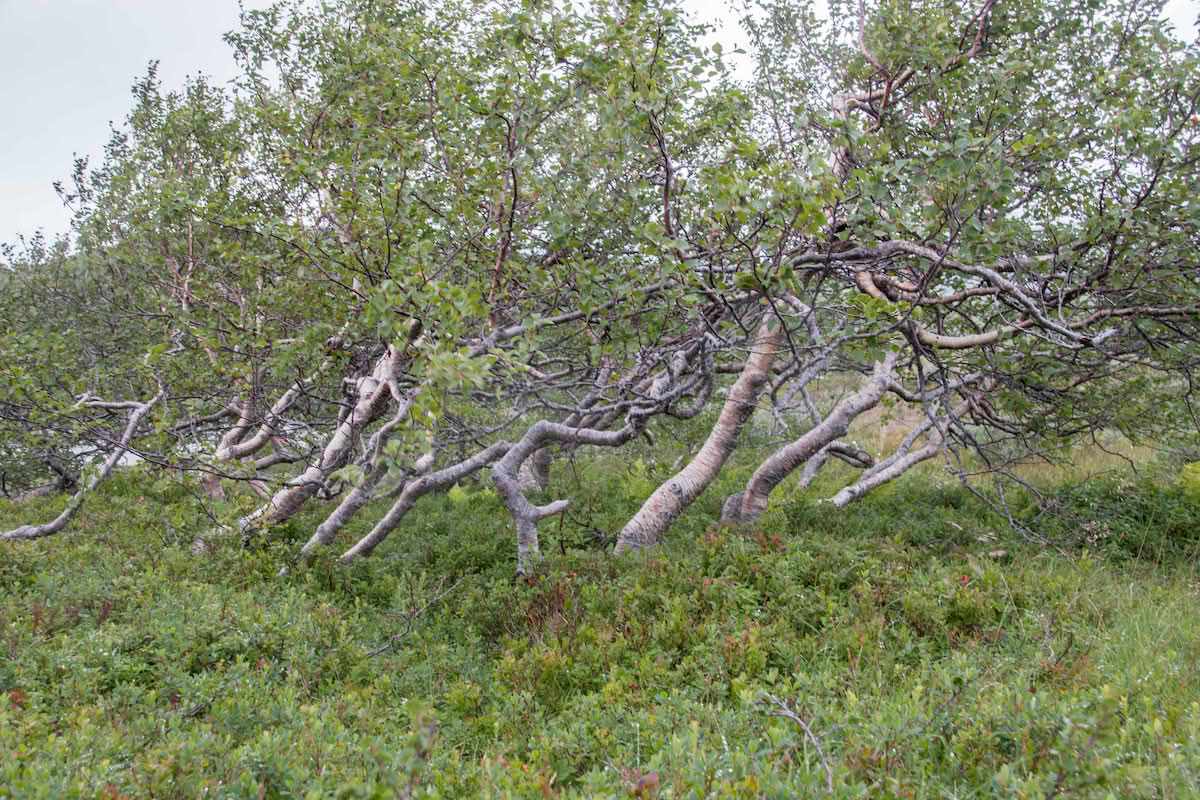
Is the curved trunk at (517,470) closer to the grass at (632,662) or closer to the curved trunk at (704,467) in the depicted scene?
the grass at (632,662)

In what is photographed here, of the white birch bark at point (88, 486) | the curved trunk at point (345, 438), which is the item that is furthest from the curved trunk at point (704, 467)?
the white birch bark at point (88, 486)

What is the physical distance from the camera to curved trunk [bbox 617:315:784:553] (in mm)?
8680

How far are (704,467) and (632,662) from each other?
3.37 m

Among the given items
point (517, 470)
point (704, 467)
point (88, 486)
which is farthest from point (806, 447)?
point (88, 486)

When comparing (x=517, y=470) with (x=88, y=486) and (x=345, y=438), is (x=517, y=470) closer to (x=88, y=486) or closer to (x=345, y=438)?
(x=345, y=438)

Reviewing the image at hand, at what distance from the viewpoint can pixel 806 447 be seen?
342 inches

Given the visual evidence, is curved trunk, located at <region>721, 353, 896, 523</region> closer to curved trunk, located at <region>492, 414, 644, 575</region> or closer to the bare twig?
curved trunk, located at <region>492, 414, 644, 575</region>

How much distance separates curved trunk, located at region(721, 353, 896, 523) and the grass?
1.24ft

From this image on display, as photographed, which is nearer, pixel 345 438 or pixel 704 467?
pixel 704 467

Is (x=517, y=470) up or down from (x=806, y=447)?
up

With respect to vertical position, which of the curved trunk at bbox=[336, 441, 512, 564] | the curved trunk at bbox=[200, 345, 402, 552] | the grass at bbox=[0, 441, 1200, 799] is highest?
the curved trunk at bbox=[200, 345, 402, 552]

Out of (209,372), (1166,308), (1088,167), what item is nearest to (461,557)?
(209,372)

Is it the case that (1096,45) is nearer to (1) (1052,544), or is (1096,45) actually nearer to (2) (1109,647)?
→ (1) (1052,544)

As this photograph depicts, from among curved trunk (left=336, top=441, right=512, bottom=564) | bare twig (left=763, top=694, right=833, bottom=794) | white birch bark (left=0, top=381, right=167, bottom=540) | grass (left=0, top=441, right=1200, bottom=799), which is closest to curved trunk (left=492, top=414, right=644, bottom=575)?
curved trunk (left=336, top=441, right=512, bottom=564)
